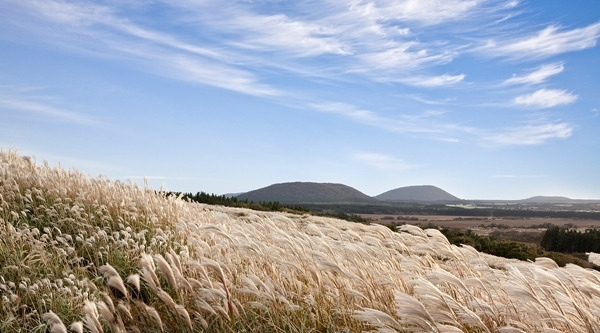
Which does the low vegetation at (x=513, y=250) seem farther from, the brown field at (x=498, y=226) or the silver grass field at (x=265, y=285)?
the silver grass field at (x=265, y=285)

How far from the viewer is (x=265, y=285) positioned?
4539mm

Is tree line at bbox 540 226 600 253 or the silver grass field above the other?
the silver grass field

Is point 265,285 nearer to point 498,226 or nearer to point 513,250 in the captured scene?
point 513,250

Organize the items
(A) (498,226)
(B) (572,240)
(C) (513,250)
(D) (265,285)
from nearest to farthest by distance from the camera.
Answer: (D) (265,285) < (C) (513,250) < (B) (572,240) < (A) (498,226)

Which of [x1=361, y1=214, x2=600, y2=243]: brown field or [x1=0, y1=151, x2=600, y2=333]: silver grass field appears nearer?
[x1=0, y1=151, x2=600, y2=333]: silver grass field

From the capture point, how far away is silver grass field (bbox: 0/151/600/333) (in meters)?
4.08

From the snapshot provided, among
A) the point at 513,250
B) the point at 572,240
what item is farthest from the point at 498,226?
the point at 513,250

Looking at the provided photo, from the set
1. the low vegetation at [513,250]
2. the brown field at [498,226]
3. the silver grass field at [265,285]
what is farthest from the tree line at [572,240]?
the silver grass field at [265,285]

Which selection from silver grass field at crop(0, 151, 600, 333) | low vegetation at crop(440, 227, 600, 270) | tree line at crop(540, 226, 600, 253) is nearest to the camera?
silver grass field at crop(0, 151, 600, 333)

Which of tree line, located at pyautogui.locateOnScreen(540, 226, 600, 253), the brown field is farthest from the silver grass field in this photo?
tree line, located at pyautogui.locateOnScreen(540, 226, 600, 253)

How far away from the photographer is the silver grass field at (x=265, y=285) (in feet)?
13.4

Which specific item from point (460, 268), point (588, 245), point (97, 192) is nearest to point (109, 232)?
point (97, 192)

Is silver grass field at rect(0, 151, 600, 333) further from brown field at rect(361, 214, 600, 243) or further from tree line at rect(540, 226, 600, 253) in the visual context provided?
tree line at rect(540, 226, 600, 253)

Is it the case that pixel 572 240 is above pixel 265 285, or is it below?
below
